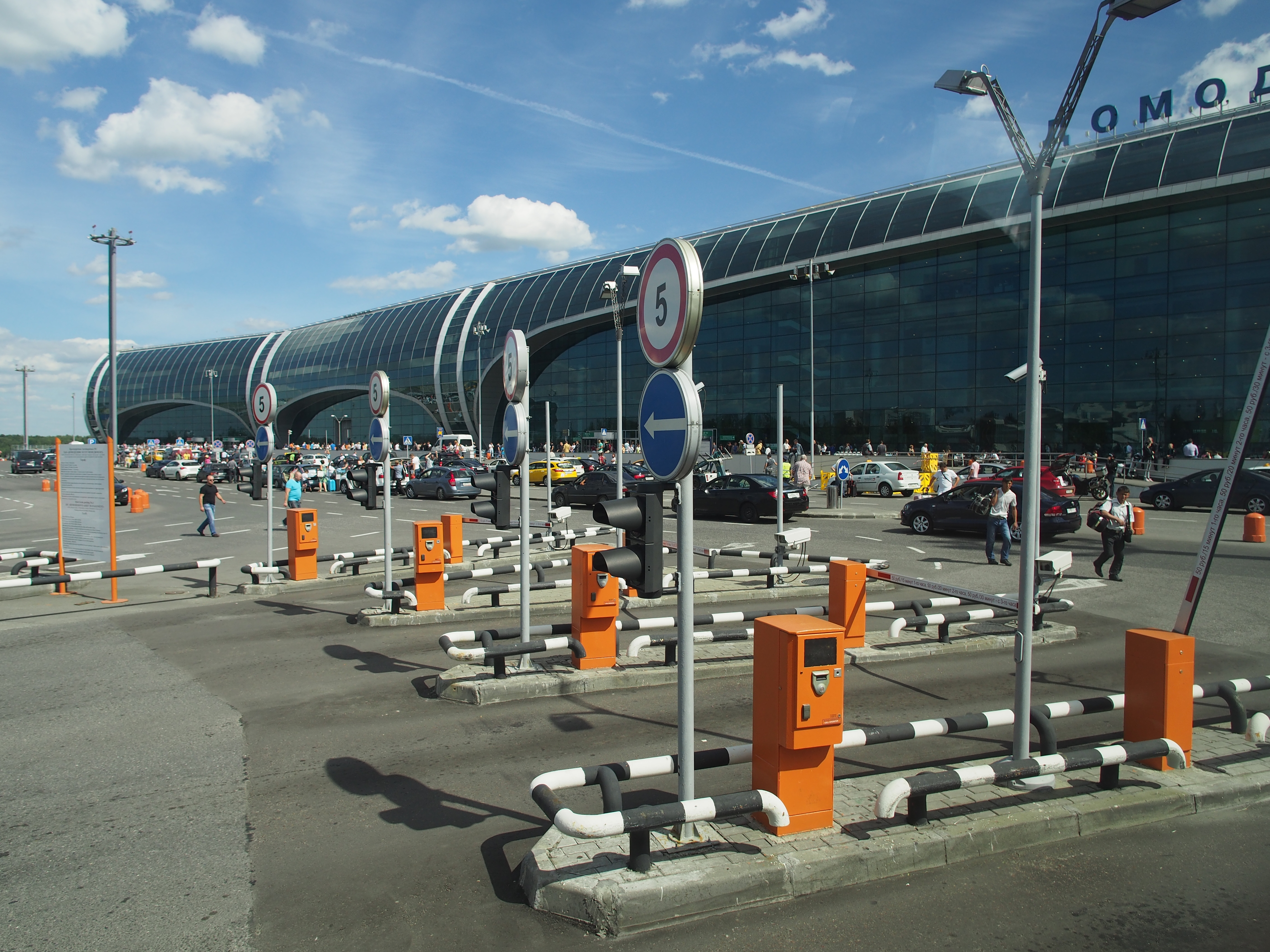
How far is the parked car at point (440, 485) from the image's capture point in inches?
1412

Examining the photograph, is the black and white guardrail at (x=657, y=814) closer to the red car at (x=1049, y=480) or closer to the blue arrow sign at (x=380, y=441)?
the blue arrow sign at (x=380, y=441)

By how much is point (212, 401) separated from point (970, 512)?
92.8 meters

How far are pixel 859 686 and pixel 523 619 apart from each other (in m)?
3.52

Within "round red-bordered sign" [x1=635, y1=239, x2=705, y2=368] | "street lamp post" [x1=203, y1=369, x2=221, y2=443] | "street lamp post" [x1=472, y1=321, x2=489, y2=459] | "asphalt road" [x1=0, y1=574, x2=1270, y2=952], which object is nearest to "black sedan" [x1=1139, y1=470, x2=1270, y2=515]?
"asphalt road" [x1=0, y1=574, x2=1270, y2=952]

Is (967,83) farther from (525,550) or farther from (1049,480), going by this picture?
(1049,480)

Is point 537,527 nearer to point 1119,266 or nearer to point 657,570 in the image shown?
point 657,570

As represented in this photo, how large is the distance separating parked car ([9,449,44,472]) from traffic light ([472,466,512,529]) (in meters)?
72.9

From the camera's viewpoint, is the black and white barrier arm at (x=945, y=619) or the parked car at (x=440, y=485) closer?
the black and white barrier arm at (x=945, y=619)

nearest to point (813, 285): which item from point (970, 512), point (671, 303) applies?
point (970, 512)

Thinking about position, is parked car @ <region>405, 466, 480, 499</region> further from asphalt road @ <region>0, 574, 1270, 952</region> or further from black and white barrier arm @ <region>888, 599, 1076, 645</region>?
black and white barrier arm @ <region>888, 599, 1076, 645</region>

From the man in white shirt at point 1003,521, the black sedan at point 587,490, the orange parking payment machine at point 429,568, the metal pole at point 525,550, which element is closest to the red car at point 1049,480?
the man in white shirt at point 1003,521

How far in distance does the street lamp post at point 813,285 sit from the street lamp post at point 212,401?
6746 cm

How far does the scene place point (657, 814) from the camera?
13.6ft

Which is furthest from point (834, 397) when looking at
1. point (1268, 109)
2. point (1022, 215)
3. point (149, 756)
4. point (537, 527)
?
point (149, 756)
